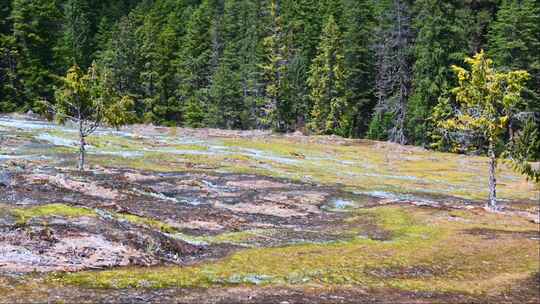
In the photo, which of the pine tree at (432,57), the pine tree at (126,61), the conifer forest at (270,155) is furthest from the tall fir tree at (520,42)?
the pine tree at (126,61)

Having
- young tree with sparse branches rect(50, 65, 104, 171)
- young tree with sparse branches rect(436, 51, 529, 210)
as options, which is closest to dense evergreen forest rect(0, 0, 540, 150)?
young tree with sparse branches rect(50, 65, 104, 171)

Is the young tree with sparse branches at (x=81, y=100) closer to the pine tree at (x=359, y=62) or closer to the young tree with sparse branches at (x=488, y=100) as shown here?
the young tree with sparse branches at (x=488, y=100)

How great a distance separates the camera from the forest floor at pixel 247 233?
1956 centimetres

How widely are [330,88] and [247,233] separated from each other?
79.2m

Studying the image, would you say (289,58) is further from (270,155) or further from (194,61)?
(270,155)

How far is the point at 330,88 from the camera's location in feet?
350

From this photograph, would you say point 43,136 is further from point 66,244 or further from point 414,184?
point 66,244

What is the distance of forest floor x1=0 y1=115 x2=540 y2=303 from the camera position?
64.2 ft

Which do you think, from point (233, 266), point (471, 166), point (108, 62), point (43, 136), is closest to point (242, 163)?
point (43, 136)

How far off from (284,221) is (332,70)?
A: 243ft

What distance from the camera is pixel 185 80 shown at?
395ft

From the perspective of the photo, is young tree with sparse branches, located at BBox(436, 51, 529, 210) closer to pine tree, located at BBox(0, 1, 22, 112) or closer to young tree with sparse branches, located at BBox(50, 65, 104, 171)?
young tree with sparse branches, located at BBox(50, 65, 104, 171)

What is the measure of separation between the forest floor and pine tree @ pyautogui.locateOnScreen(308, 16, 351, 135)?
139 feet

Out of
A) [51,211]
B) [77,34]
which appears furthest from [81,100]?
[77,34]
